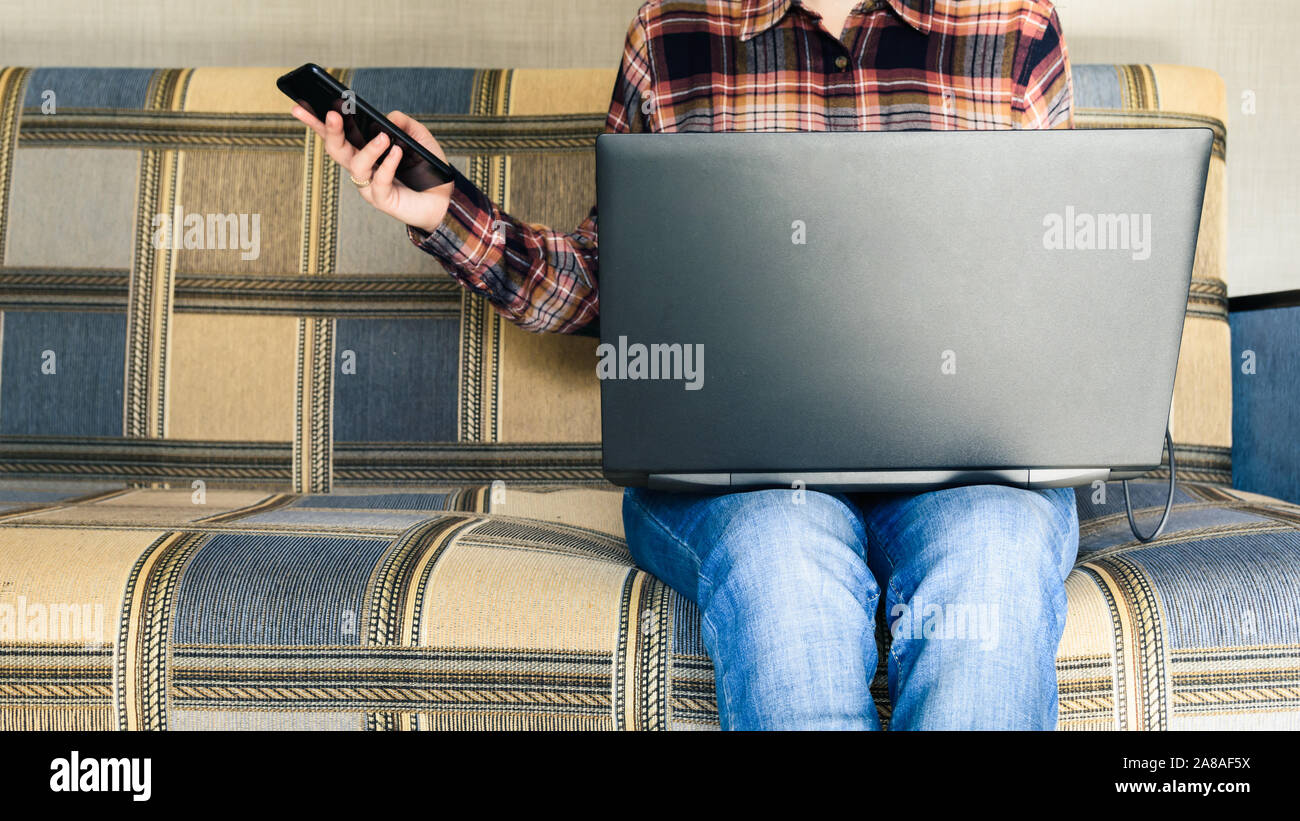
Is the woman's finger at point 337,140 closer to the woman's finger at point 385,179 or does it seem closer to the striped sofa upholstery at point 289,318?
the woman's finger at point 385,179

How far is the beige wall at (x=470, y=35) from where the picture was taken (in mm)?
1545

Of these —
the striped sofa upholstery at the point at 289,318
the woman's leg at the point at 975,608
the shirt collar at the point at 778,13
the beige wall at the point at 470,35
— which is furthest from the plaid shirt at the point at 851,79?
the beige wall at the point at 470,35

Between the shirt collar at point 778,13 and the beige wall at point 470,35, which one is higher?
the beige wall at point 470,35

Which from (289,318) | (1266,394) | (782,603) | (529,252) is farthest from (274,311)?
(1266,394)

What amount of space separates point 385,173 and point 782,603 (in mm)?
482

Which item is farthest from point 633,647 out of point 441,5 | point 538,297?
point 441,5

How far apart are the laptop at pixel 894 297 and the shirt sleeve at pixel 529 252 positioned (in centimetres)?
27

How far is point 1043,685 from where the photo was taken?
1.92 ft

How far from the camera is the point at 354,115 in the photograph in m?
0.70
